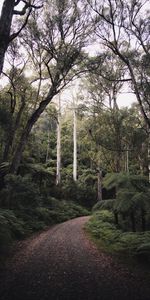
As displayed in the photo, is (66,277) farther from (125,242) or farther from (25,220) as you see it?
(25,220)

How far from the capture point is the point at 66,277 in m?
5.37

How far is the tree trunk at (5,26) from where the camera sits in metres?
7.03

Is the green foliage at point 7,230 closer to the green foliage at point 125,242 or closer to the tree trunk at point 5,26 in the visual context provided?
the green foliage at point 125,242

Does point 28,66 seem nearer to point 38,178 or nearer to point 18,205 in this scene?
point 38,178

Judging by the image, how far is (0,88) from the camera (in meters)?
20.4

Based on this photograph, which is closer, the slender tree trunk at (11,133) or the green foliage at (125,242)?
the green foliage at (125,242)

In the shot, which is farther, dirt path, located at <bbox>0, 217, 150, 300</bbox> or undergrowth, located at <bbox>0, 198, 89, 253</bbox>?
undergrowth, located at <bbox>0, 198, 89, 253</bbox>

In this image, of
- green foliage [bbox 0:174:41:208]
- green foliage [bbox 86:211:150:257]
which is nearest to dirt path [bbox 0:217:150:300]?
green foliage [bbox 86:211:150:257]

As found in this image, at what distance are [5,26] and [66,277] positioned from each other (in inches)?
242

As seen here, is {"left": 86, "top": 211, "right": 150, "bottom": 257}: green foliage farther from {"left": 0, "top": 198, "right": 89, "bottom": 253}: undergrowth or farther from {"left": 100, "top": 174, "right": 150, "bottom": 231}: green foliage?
{"left": 0, "top": 198, "right": 89, "bottom": 253}: undergrowth

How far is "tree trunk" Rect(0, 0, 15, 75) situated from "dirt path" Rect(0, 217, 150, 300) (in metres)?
4.94

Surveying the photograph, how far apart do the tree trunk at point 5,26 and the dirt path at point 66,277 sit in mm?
4943

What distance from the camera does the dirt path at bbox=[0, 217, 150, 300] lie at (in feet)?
14.8

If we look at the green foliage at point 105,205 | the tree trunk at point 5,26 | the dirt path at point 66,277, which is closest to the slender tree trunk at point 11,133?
the green foliage at point 105,205
